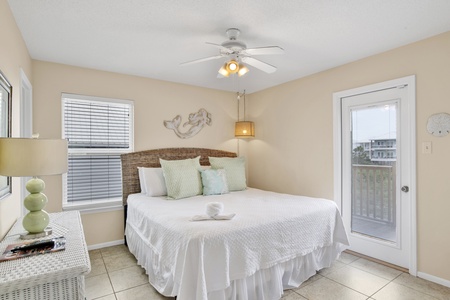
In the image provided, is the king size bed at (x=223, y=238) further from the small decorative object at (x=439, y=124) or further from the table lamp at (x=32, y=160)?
the small decorative object at (x=439, y=124)

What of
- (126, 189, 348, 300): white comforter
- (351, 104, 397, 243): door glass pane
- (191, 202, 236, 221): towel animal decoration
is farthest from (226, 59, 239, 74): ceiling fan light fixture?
(351, 104, 397, 243): door glass pane

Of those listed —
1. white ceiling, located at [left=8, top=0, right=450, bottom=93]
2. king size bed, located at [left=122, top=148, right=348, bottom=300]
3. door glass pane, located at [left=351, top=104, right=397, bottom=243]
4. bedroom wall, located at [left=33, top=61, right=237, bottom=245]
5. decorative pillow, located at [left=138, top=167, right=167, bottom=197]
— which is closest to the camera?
king size bed, located at [left=122, top=148, right=348, bottom=300]

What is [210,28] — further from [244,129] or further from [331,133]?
[244,129]

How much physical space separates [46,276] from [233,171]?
9.40 ft

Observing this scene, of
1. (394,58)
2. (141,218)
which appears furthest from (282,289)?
(394,58)

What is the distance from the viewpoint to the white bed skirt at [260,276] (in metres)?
1.98

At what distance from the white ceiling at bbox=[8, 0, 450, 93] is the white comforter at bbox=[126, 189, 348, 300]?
5.70 feet

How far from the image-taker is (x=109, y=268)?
2.82 m

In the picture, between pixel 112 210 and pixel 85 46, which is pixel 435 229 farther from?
pixel 85 46

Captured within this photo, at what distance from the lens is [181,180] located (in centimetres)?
329

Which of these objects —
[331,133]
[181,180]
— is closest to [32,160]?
[181,180]

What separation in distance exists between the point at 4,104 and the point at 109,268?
2.01m

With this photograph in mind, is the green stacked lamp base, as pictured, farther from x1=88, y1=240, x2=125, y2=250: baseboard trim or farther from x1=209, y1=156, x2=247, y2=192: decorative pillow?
x1=209, y1=156, x2=247, y2=192: decorative pillow

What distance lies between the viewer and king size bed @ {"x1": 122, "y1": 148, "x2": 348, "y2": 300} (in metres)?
1.83
